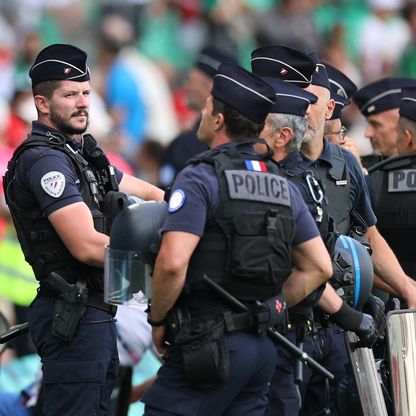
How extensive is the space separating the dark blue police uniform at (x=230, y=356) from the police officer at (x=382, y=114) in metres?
3.03

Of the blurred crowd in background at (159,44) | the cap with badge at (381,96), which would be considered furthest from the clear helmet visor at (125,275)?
the blurred crowd in background at (159,44)

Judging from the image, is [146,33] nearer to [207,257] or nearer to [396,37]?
[396,37]

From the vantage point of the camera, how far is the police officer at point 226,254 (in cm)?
585

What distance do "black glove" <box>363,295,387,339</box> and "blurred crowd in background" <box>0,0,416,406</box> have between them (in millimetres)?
5025

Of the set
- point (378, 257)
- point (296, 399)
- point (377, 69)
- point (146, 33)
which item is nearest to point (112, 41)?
point (146, 33)

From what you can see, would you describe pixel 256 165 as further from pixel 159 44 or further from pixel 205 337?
pixel 159 44

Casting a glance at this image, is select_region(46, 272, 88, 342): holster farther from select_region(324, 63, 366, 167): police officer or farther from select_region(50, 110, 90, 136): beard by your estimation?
select_region(324, 63, 366, 167): police officer

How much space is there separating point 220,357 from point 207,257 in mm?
419

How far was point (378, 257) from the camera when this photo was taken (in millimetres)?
7695

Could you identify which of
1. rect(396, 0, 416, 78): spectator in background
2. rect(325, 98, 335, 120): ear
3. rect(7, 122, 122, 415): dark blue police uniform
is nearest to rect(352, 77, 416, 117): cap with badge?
rect(325, 98, 335, 120): ear

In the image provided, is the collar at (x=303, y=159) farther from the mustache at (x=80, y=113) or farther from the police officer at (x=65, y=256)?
the mustache at (x=80, y=113)

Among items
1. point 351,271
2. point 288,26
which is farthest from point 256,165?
point 288,26

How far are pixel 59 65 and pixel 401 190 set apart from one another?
2196 millimetres

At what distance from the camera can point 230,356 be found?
19.7 ft
